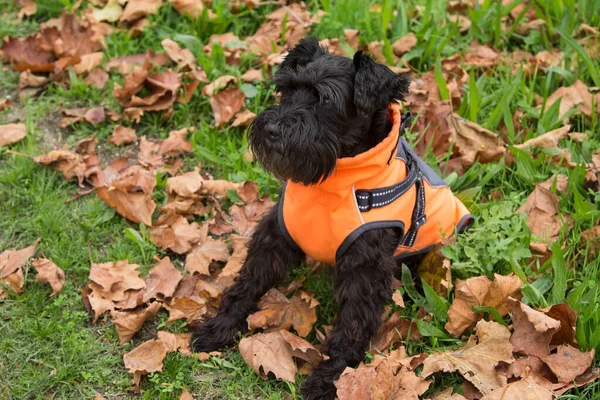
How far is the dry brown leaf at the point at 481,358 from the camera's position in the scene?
340cm

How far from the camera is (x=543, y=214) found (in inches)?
172

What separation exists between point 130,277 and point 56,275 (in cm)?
42

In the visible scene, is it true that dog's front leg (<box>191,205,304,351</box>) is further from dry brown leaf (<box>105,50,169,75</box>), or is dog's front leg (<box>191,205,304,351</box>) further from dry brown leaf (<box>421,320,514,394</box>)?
dry brown leaf (<box>105,50,169,75</box>)

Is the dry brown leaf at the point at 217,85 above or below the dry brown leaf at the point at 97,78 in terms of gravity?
above

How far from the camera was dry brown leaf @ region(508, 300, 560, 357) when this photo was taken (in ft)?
11.5

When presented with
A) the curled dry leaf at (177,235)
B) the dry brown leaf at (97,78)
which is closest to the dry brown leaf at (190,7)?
the dry brown leaf at (97,78)

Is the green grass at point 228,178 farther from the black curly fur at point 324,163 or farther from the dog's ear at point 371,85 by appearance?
the dog's ear at point 371,85

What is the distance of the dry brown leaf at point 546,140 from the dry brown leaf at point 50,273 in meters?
3.02

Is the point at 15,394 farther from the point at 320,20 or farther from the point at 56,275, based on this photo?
the point at 320,20

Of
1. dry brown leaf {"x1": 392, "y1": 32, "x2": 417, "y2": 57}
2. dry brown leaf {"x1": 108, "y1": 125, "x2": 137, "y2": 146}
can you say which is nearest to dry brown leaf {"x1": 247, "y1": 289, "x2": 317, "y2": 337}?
dry brown leaf {"x1": 108, "y1": 125, "x2": 137, "y2": 146}

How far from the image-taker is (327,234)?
11.6 ft

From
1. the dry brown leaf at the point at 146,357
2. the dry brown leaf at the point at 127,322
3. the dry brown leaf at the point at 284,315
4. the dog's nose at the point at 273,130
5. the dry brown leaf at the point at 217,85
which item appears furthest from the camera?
the dry brown leaf at the point at 217,85

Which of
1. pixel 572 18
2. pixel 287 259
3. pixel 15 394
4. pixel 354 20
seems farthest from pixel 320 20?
pixel 15 394

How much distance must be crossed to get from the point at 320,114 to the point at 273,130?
237mm
